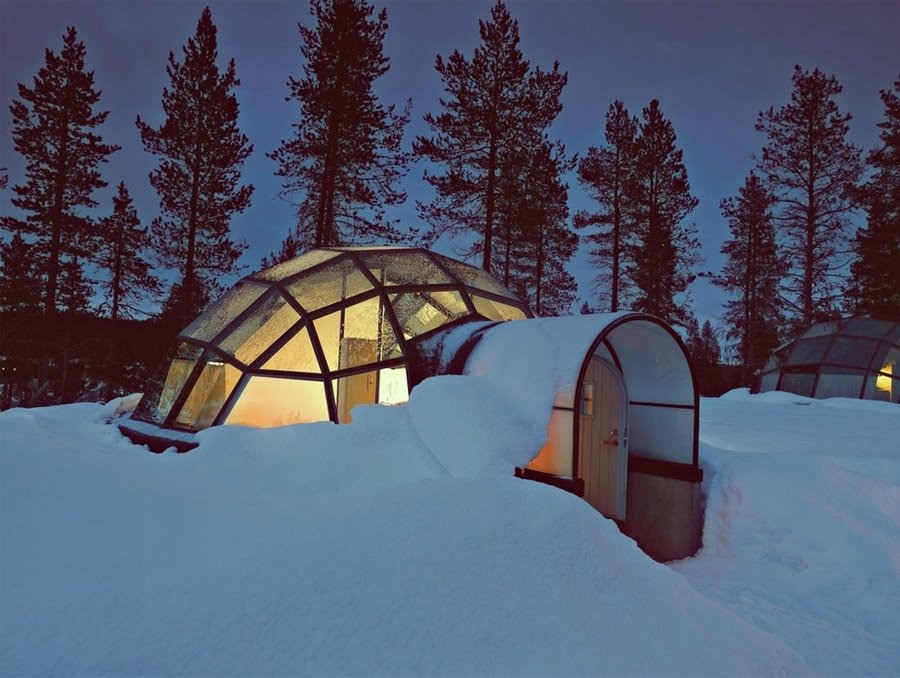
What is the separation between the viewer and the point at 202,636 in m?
2.40

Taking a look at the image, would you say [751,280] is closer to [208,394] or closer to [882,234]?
[882,234]

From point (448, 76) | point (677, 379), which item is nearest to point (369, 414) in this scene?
point (677, 379)

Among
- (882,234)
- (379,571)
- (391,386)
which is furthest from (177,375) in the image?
(882,234)

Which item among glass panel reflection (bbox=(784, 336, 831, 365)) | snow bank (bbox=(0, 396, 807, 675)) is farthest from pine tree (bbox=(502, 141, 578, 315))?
snow bank (bbox=(0, 396, 807, 675))

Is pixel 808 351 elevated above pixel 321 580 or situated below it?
above

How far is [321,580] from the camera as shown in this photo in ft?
9.29

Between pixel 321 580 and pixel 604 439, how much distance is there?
18.6 ft

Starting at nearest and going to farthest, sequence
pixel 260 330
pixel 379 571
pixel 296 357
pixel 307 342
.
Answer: pixel 379 571 < pixel 296 357 < pixel 307 342 < pixel 260 330

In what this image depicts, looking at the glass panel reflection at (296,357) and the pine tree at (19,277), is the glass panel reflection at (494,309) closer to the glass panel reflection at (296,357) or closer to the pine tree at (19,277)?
the glass panel reflection at (296,357)

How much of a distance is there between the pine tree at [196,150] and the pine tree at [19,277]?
4.44 metres

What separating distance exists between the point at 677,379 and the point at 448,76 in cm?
1609

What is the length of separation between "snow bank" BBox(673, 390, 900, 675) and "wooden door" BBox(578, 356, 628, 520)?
1.28m

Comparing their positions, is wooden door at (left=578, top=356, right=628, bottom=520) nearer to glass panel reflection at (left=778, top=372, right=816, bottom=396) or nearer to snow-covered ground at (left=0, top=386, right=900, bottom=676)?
snow-covered ground at (left=0, top=386, right=900, bottom=676)

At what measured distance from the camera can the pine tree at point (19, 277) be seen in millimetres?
18797
